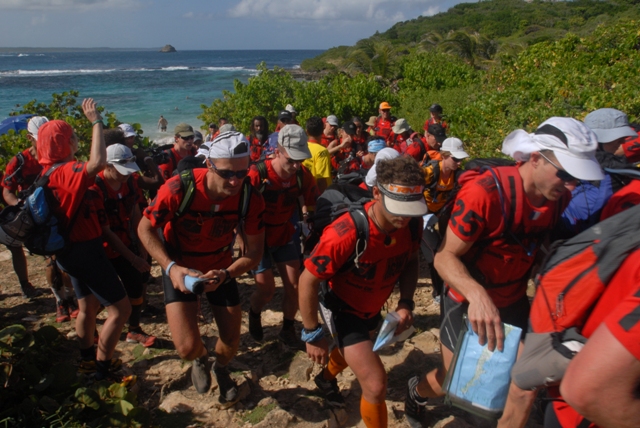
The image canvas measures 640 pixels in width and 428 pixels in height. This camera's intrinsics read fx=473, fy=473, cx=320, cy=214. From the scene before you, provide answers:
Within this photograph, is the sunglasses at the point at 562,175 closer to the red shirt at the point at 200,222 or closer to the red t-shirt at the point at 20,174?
the red shirt at the point at 200,222

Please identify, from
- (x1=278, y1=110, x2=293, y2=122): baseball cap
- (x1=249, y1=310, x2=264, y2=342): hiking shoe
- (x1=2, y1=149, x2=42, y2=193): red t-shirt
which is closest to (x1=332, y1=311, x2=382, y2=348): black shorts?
(x1=249, y1=310, x2=264, y2=342): hiking shoe

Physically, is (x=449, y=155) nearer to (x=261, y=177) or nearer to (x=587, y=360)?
(x=261, y=177)

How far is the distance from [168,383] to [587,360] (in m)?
3.42

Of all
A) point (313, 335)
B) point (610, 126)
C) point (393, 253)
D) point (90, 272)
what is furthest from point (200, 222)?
point (610, 126)

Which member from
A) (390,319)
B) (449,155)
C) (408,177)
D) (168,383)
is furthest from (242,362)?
(449,155)

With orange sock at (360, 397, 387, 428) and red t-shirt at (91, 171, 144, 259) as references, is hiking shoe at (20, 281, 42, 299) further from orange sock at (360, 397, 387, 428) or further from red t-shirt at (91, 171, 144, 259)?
orange sock at (360, 397, 387, 428)

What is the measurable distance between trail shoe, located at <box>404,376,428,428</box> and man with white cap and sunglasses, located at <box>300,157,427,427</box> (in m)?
0.45

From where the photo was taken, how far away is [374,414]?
3.03m

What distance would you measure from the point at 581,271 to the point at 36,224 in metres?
3.63

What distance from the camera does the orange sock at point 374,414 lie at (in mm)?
3023

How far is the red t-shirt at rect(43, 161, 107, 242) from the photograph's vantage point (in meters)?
3.71

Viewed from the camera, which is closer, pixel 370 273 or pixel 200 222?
pixel 370 273

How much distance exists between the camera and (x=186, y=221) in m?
3.49

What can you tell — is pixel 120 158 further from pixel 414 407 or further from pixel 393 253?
pixel 414 407
